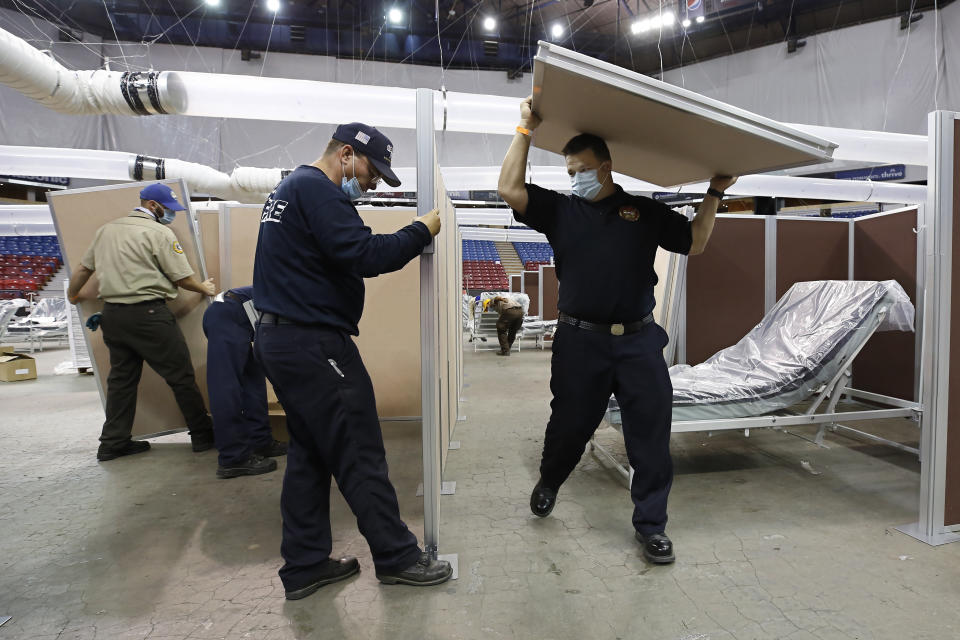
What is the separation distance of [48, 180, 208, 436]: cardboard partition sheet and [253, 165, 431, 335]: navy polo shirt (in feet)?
6.21

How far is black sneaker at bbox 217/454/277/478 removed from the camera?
267cm

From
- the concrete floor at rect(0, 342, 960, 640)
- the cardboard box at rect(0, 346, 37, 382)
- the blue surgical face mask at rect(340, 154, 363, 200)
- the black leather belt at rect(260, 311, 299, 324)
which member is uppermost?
the blue surgical face mask at rect(340, 154, 363, 200)

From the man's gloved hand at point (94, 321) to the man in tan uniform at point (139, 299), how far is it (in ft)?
0.29

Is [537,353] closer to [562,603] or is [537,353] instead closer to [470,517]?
[470,517]

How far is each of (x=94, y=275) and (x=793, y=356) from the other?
4140 millimetres

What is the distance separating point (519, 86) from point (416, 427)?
545 inches

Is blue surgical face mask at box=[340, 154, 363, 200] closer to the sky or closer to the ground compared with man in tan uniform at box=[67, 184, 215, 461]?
closer to the sky

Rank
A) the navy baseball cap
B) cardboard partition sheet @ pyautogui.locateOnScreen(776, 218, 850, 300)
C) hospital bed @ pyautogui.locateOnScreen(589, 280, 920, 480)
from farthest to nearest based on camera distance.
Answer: cardboard partition sheet @ pyautogui.locateOnScreen(776, 218, 850, 300) → hospital bed @ pyautogui.locateOnScreen(589, 280, 920, 480) → the navy baseball cap

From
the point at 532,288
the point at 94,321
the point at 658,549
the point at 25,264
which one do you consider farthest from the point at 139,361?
the point at 25,264

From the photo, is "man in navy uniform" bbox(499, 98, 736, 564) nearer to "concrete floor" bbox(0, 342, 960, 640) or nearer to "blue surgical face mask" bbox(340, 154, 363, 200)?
"concrete floor" bbox(0, 342, 960, 640)

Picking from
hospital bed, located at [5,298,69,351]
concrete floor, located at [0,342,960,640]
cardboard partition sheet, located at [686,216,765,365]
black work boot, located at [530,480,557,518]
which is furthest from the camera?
hospital bed, located at [5,298,69,351]

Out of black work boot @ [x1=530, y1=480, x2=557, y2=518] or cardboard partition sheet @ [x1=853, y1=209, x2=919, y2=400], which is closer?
black work boot @ [x1=530, y1=480, x2=557, y2=518]

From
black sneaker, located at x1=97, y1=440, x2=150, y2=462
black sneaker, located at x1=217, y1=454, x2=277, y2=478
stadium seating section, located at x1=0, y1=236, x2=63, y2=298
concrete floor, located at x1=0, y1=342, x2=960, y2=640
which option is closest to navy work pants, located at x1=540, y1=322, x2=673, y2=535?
concrete floor, located at x1=0, y1=342, x2=960, y2=640

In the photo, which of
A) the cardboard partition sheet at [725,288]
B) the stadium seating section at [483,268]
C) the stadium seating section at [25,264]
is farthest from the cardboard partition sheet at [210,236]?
the stadium seating section at [483,268]
